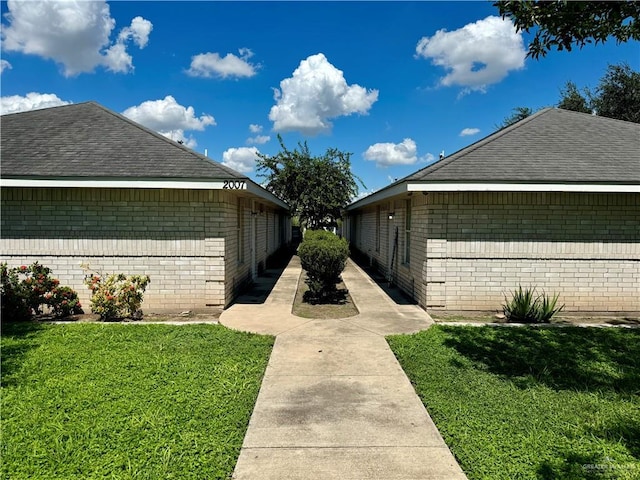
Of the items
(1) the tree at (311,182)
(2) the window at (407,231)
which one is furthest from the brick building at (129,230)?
(1) the tree at (311,182)

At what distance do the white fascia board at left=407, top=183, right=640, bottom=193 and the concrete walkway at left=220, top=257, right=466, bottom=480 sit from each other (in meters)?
2.76

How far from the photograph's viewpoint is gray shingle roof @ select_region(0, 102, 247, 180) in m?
7.80

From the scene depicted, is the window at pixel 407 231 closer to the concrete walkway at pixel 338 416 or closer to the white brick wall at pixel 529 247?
the white brick wall at pixel 529 247

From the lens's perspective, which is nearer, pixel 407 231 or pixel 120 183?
pixel 120 183

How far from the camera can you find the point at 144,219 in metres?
8.25

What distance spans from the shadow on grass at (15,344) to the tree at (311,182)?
17.8m

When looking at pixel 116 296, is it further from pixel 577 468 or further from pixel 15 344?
pixel 577 468

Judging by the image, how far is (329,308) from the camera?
904 cm

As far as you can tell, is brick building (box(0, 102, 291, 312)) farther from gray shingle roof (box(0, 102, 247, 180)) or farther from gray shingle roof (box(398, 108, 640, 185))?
gray shingle roof (box(398, 108, 640, 185))

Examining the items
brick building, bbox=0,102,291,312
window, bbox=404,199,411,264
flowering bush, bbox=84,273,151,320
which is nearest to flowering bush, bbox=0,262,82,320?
brick building, bbox=0,102,291,312

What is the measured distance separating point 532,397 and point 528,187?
4.68 metres

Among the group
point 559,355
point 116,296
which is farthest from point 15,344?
point 559,355

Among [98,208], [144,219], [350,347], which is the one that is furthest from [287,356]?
[98,208]

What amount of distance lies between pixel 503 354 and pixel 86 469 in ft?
17.3
